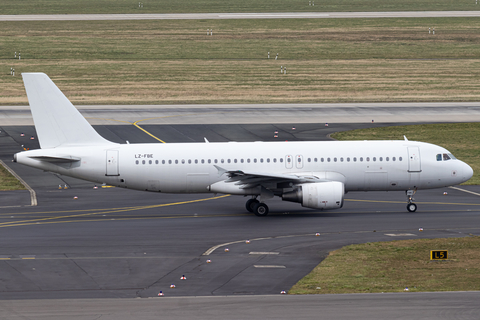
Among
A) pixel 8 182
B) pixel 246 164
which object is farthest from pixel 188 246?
pixel 8 182

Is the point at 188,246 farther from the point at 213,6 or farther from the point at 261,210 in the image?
the point at 213,6

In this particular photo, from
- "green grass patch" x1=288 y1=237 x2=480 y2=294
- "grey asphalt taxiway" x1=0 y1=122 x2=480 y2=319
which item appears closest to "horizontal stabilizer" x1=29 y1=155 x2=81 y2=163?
"grey asphalt taxiway" x1=0 y1=122 x2=480 y2=319

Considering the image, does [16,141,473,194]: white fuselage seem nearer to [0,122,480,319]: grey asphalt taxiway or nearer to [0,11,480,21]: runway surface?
[0,122,480,319]: grey asphalt taxiway

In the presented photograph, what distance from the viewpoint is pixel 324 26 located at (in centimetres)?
12544

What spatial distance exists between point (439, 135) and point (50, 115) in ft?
119

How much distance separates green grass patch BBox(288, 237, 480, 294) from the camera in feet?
75.9

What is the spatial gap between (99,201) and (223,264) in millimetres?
16279

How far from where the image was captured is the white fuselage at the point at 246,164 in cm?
3628

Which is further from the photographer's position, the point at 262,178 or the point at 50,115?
the point at 50,115

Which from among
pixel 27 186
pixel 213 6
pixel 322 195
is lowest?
pixel 322 195

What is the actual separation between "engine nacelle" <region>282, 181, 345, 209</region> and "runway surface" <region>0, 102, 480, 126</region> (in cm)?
3076

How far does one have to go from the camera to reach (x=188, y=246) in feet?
97.9

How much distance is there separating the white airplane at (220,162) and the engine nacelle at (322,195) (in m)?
0.67

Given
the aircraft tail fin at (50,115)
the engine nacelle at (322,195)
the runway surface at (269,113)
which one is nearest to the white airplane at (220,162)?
the aircraft tail fin at (50,115)
